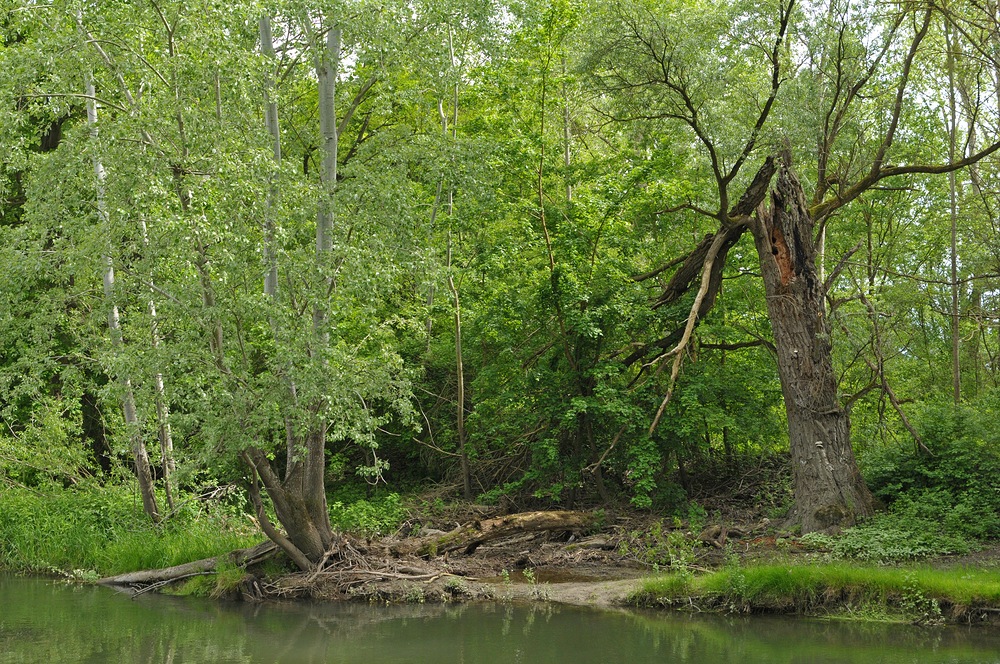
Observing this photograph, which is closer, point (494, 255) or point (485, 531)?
point (485, 531)

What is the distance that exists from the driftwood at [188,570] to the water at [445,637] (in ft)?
3.16

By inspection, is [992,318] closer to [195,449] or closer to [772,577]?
[772,577]

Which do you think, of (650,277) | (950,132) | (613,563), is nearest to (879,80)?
(950,132)

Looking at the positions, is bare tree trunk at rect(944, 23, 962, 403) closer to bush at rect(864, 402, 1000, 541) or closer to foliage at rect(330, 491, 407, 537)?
bush at rect(864, 402, 1000, 541)

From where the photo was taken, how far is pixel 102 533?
1503 cm

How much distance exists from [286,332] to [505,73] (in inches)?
289

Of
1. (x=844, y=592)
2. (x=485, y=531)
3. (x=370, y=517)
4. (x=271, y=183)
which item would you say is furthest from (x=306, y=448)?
(x=844, y=592)

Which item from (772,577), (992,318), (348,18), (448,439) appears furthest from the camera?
(448,439)

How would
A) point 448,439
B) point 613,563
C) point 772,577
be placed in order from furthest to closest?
point 448,439, point 613,563, point 772,577

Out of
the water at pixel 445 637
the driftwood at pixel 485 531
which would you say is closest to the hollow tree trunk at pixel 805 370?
the water at pixel 445 637

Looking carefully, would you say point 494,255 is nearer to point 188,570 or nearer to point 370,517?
point 370,517

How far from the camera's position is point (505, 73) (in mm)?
15773

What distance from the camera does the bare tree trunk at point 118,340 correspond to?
11016mm

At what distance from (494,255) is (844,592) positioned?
25.4ft
